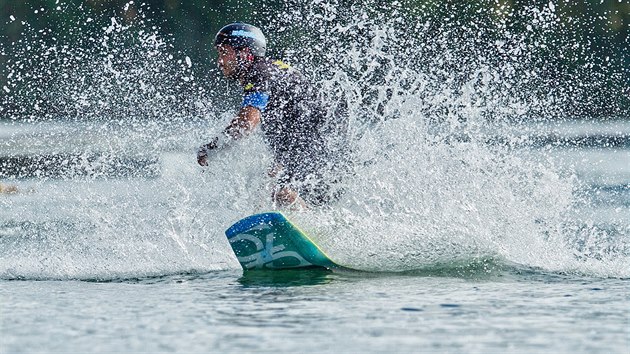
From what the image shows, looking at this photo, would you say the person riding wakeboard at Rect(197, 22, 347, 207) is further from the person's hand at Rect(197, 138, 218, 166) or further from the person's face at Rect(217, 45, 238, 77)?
the person's hand at Rect(197, 138, 218, 166)

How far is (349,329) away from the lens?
693cm

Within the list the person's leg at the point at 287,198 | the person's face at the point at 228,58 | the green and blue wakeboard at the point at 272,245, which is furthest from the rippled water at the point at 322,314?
the person's face at the point at 228,58

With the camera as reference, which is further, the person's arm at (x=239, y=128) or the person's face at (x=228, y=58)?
the person's face at (x=228, y=58)

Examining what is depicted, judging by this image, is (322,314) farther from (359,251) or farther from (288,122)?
(288,122)

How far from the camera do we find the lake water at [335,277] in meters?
6.80

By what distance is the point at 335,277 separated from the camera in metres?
8.98

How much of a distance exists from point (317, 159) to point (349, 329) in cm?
310

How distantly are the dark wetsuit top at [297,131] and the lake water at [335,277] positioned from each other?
182 mm

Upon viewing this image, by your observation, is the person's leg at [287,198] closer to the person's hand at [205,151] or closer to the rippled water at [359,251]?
the rippled water at [359,251]

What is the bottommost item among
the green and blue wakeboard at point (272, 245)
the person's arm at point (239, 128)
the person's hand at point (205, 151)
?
the green and blue wakeboard at point (272, 245)

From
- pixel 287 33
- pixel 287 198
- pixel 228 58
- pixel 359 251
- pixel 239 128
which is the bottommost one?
pixel 359 251

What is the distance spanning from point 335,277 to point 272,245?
0.64 metres

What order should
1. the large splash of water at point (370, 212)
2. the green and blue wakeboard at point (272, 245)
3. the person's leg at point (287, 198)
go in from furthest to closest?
the person's leg at point (287, 198) → the large splash of water at point (370, 212) → the green and blue wakeboard at point (272, 245)

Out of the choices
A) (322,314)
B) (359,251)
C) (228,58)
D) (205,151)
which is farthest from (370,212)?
(322,314)
